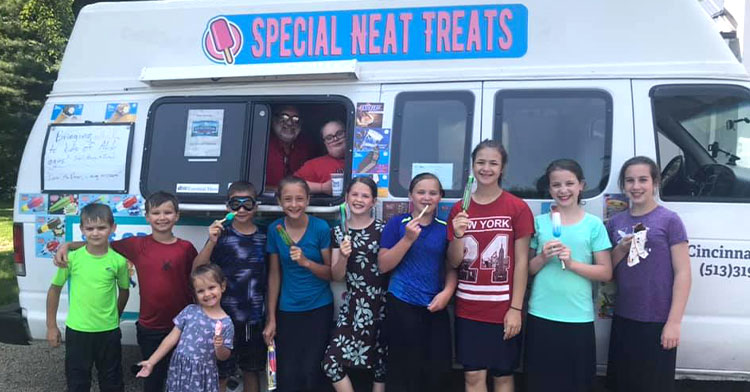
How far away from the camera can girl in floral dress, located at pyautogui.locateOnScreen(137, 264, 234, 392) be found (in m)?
3.19

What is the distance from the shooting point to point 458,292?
3.25 meters

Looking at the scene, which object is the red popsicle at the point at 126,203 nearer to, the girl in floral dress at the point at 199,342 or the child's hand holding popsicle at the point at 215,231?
the child's hand holding popsicle at the point at 215,231

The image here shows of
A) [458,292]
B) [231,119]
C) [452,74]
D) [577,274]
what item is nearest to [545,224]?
[577,274]

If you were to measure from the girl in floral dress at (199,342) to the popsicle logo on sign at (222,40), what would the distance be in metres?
1.61

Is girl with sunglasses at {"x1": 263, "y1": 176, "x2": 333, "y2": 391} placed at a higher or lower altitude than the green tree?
lower

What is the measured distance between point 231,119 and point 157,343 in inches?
62.1

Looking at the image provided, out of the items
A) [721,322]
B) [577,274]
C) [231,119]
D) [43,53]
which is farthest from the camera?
[43,53]

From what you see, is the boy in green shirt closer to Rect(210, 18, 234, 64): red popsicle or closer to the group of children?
the group of children

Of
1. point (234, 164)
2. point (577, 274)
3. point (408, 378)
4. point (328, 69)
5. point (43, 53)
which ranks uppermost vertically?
point (43, 53)

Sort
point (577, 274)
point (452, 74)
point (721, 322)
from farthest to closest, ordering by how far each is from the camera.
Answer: point (452, 74) → point (721, 322) → point (577, 274)

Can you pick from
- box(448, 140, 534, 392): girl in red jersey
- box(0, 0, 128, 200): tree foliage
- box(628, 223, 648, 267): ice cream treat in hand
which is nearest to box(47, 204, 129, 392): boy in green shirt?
box(448, 140, 534, 392): girl in red jersey

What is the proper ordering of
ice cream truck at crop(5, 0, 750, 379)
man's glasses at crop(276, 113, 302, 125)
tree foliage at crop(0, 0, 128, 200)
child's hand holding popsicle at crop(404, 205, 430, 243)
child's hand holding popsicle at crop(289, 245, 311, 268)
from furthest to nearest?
tree foliage at crop(0, 0, 128, 200), man's glasses at crop(276, 113, 302, 125), ice cream truck at crop(5, 0, 750, 379), child's hand holding popsicle at crop(289, 245, 311, 268), child's hand holding popsicle at crop(404, 205, 430, 243)

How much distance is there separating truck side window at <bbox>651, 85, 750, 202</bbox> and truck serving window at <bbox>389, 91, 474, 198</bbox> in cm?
119

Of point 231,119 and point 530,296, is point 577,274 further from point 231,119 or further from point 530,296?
point 231,119
